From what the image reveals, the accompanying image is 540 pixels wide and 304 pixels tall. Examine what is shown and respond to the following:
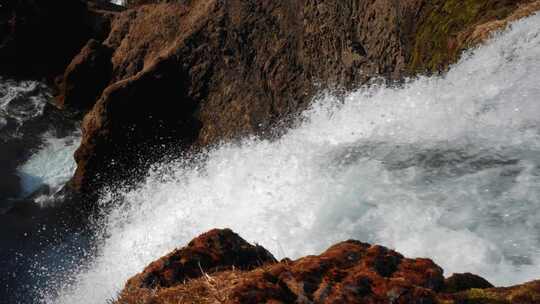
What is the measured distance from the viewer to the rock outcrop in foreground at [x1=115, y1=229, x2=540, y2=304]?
3305 millimetres

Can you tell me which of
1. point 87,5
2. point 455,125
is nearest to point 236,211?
point 455,125

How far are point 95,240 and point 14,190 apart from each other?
5561mm

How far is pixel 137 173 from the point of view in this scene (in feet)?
47.4

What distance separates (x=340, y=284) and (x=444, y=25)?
7200 mm

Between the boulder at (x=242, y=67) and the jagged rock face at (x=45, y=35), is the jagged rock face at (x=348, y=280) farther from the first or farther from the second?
the jagged rock face at (x=45, y=35)

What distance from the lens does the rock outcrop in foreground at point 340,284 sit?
10.8ft

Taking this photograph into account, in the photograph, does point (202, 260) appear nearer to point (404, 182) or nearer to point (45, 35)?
point (404, 182)

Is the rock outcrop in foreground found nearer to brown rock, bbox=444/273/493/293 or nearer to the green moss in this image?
brown rock, bbox=444/273/493/293

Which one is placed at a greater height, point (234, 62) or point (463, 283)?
point (463, 283)

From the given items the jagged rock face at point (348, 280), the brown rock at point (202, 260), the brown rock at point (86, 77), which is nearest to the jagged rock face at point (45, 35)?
the brown rock at point (86, 77)

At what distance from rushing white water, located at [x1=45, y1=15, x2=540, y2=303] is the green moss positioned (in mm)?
382

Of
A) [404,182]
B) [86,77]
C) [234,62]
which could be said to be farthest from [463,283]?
[86,77]

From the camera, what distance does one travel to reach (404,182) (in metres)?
6.55

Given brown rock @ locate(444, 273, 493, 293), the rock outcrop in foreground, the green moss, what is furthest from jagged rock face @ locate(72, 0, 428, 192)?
brown rock @ locate(444, 273, 493, 293)
